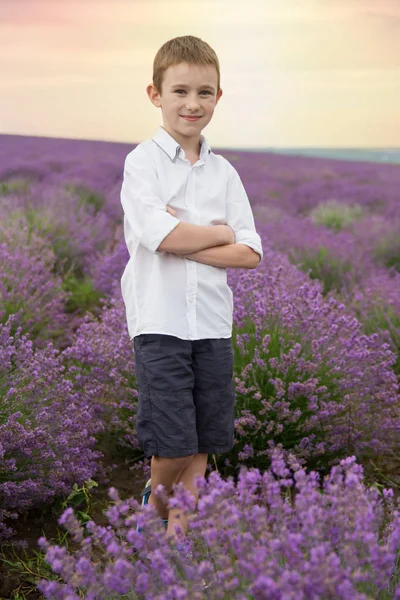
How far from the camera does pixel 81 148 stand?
52.7 feet

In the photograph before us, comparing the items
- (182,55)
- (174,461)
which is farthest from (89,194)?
(174,461)

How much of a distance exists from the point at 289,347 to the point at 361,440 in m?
0.55

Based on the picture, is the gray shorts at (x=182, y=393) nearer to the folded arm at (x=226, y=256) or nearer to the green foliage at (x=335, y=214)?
the folded arm at (x=226, y=256)

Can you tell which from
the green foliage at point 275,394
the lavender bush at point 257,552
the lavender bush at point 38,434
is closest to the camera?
the lavender bush at point 257,552

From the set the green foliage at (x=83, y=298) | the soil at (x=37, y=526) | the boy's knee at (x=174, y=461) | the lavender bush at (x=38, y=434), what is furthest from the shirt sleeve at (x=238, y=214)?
the green foliage at (x=83, y=298)

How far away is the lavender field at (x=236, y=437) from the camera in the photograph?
161 centimetres

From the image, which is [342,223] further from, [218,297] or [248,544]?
[248,544]

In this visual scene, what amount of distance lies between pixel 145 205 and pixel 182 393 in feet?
1.90

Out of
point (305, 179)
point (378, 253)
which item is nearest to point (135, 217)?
point (378, 253)

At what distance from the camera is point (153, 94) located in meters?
2.61

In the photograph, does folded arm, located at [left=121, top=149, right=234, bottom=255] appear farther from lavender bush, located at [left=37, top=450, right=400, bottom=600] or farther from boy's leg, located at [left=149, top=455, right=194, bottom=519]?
lavender bush, located at [left=37, top=450, right=400, bottom=600]

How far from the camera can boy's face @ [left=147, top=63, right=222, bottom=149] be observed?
2.48 meters

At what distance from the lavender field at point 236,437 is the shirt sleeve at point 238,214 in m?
0.76

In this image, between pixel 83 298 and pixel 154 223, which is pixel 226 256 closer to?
pixel 154 223
